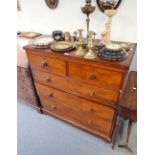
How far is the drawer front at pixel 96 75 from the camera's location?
3.89ft

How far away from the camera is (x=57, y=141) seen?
1.68 meters

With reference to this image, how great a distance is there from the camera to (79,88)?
1.43 meters

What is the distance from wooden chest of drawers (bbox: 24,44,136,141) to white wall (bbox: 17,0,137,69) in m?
0.23

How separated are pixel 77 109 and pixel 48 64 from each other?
Result: 1.70ft

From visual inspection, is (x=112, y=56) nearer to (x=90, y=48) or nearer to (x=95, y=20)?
(x=90, y=48)

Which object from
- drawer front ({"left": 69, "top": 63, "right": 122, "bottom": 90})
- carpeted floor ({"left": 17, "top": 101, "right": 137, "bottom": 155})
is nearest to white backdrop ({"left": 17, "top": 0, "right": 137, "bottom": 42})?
drawer front ({"left": 69, "top": 63, "right": 122, "bottom": 90})

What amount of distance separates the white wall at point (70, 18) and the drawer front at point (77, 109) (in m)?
0.69

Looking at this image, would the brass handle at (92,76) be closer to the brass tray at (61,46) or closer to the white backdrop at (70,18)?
the brass tray at (61,46)

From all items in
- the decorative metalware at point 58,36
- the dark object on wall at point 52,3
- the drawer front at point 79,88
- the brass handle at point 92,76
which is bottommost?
the drawer front at point 79,88

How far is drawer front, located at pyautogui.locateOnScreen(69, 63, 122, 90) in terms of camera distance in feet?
3.89

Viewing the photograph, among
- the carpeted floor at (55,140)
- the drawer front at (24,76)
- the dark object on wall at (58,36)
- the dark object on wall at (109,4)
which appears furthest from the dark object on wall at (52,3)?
the carpeted floor at (55,140)

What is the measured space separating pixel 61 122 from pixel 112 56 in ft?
3.57

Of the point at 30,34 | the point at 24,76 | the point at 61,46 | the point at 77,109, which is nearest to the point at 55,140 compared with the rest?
the point at 77,109
